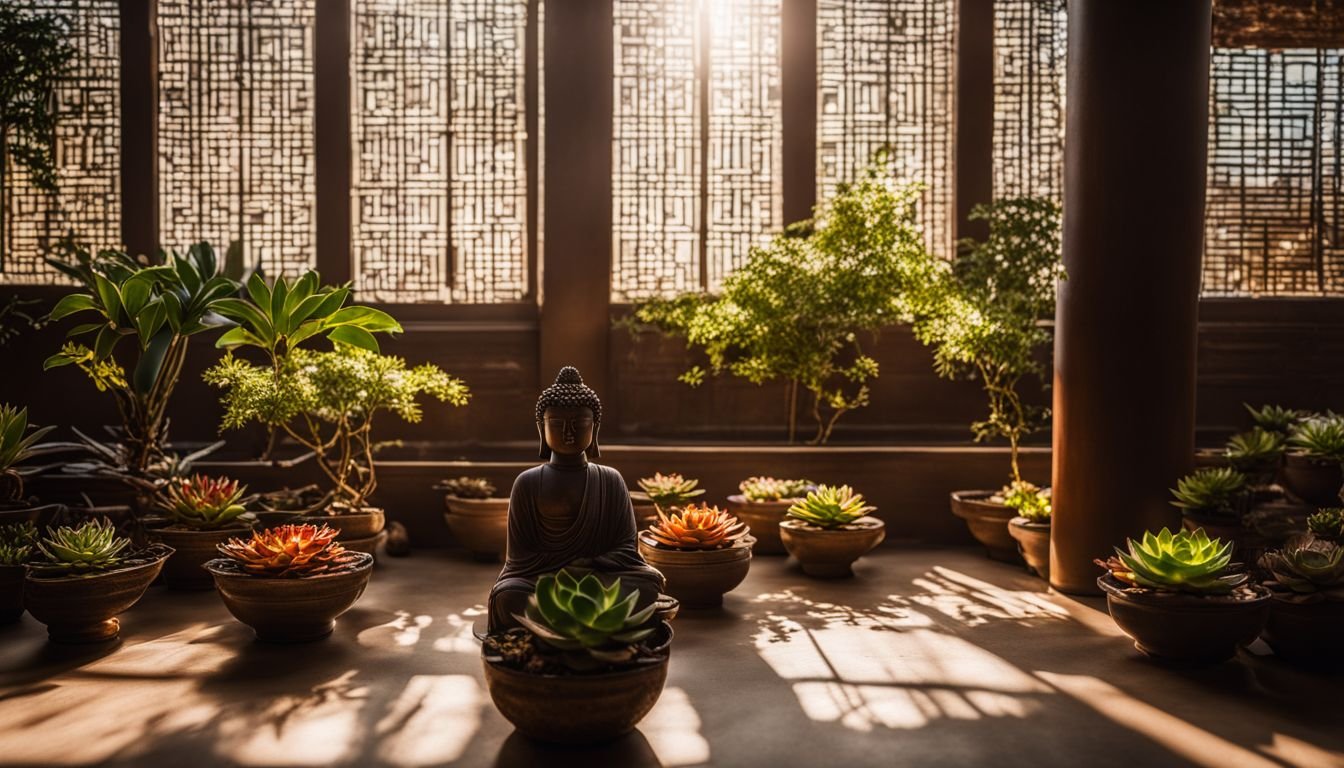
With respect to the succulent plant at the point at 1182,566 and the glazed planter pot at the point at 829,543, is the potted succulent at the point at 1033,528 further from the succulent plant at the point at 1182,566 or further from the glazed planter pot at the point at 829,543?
the succulent plant at the point at 1182,566

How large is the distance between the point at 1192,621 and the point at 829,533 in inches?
76.1

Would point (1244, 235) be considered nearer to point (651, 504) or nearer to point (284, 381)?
point (651, 504)

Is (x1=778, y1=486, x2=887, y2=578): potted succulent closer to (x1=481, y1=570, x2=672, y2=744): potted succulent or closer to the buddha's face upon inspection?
the buddha's face

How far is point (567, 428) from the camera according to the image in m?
3.45

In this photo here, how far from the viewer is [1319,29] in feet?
20.4

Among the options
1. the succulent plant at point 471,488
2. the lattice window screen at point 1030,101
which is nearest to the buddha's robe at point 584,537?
the succulent plant at point 471,488

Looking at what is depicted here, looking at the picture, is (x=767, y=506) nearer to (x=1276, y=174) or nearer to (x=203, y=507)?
(x=203, y=507)

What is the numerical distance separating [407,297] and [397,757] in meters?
5.03

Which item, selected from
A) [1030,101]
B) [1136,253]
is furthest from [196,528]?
[1030,101]

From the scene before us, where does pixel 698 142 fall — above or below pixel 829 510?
above

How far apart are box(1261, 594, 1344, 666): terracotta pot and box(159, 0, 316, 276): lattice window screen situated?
262 inches

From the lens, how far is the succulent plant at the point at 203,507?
4840 millimetres

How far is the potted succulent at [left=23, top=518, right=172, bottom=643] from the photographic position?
373 cm

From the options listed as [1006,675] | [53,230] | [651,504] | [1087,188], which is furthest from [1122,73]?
[53,230]
